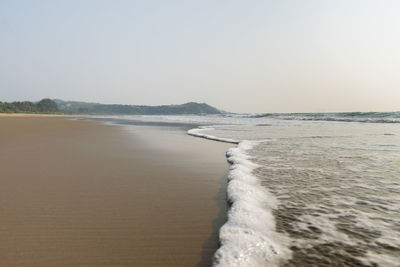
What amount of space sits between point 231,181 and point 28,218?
3.15 metres

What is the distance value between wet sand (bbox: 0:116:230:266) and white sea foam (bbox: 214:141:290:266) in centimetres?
15

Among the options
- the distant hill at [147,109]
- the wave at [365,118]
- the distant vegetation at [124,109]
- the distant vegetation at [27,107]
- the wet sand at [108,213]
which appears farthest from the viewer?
the distant hill at [147,109]

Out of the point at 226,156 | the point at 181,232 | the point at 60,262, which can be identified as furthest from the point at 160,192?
the point at 226,156

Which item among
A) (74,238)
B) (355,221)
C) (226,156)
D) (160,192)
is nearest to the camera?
(74,238)

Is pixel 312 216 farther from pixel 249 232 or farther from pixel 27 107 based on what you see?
pixel 27 107

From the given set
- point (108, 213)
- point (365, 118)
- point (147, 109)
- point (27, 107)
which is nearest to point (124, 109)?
point (147, 109)

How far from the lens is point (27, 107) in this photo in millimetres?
79062

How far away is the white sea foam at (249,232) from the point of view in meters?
2.27

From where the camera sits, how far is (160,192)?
12.9 feet

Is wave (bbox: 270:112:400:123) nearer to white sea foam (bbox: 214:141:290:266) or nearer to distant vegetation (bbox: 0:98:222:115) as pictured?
white sea foam (bbox: 214:141:290:266)

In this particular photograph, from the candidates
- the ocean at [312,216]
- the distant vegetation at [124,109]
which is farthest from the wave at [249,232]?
the distant vegetation at [124,109]

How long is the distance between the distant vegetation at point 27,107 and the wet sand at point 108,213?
75.3 meters

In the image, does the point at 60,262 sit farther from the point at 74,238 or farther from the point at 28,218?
the point at 28,218

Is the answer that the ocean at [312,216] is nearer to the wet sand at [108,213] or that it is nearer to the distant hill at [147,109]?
the wet sand at [108,213]
